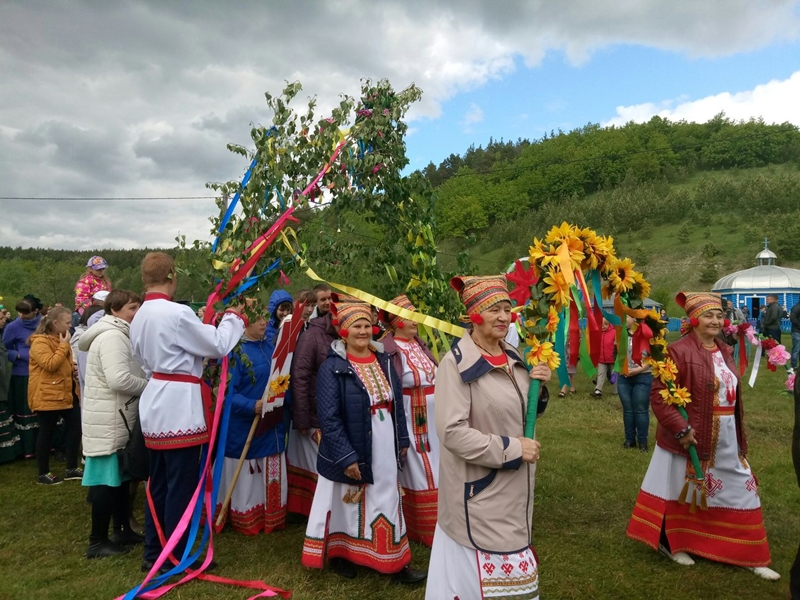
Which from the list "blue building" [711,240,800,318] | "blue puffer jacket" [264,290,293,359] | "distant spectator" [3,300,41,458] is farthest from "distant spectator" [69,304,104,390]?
"blue building" [711,240,800,318]

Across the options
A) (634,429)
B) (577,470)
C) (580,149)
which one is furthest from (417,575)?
(580,149)

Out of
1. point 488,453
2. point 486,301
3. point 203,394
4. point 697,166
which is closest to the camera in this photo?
point 488,453

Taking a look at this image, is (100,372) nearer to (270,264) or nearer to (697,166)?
(270,264)

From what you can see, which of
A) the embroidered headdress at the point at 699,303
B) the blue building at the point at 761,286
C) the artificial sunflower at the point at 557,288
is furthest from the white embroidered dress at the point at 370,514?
the blue building at the point at 761,286

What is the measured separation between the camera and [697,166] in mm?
73375

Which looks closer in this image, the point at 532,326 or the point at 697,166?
the point at 532,326

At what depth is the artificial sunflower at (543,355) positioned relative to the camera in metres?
2.89

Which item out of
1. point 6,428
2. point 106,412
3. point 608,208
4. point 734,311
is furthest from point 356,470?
point 608,208

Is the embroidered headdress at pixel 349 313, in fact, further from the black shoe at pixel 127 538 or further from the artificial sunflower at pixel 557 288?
the black shoe at pixel 127 538

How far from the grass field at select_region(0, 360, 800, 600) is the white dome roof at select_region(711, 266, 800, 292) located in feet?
86.9

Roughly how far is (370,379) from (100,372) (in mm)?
2074

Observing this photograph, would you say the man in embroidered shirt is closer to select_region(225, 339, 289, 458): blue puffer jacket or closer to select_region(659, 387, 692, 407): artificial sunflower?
select_region(225, 339, 289, 458): blue puffer jacket

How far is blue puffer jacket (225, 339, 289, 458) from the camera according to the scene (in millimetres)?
4719

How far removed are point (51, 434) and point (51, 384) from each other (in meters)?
0.61
